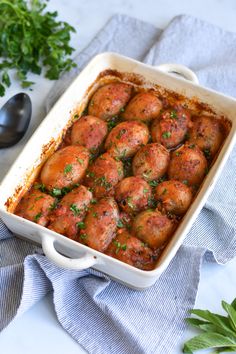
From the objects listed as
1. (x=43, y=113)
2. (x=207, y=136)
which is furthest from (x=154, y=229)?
(x=43, y=113)

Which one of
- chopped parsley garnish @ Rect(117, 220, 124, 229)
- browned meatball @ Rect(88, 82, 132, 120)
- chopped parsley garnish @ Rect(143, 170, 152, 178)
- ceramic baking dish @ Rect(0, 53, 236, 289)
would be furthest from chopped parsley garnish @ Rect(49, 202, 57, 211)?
browned meatball @ Rect(88, 82, 132, 120)

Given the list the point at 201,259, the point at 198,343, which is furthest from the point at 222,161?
the point at 198,343

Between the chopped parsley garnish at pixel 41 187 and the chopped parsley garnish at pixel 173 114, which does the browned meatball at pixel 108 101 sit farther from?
the chopped parsley garnish at pixel 41 187

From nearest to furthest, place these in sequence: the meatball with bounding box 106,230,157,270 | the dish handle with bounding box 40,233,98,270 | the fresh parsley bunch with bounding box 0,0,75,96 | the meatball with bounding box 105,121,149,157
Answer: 1. the dish handle with bounding box 40,233,98,270
2. the meatball with bounding box 106,230,157,270
3. the meatball with bounding box 105,121,149,157
4. the fresh parsley bunch with bounding box 0,0,75,96

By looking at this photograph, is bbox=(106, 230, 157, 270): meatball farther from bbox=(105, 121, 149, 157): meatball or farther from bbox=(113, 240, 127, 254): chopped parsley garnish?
bbox=(105, 121, 149, 157): meatball

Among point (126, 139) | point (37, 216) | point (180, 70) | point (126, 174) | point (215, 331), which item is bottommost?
point (215, 331)

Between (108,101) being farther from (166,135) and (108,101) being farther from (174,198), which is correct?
(174,198)

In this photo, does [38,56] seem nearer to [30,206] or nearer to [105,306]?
[30,206]
